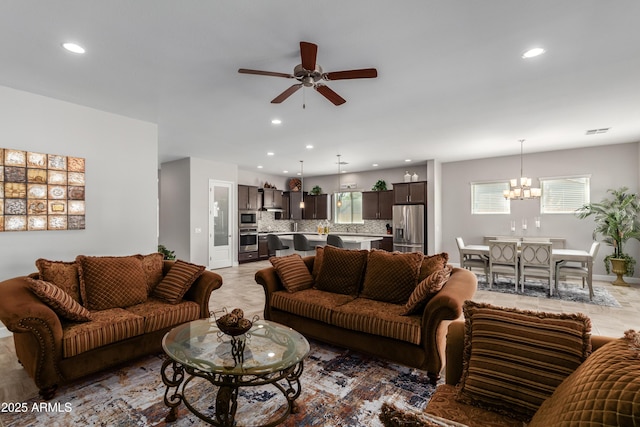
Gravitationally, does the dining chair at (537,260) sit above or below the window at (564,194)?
below

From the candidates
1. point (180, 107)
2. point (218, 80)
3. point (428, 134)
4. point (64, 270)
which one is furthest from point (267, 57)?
point (428, 134)

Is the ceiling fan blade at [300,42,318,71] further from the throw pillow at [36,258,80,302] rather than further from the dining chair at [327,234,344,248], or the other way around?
the dining chair at [327,234,344,248]

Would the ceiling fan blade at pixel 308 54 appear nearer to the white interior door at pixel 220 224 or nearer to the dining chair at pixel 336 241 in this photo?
the dining chair at pixel 336 241

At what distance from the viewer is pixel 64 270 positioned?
2.85 meters

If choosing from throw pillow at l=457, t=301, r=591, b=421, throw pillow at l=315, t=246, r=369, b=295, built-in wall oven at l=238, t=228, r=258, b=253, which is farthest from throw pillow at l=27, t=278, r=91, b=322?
built-in wall oven at l=238, t=228, r=258, b=253

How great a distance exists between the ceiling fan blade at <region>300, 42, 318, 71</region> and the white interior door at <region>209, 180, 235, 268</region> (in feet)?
19.2

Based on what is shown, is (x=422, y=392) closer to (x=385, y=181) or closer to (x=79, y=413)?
(x=79, y=413)

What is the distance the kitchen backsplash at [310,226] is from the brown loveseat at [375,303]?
5.78 metres

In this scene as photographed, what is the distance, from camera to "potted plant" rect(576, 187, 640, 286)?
19.1ft

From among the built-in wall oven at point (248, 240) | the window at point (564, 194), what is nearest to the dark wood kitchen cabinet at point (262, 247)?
the built-in wall oven at point (248, 240)

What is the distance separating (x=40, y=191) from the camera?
12.0 ft

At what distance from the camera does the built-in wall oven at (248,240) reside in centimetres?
856

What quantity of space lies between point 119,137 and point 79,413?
11.7 ft

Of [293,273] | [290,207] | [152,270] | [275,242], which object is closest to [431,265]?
[293,273]
